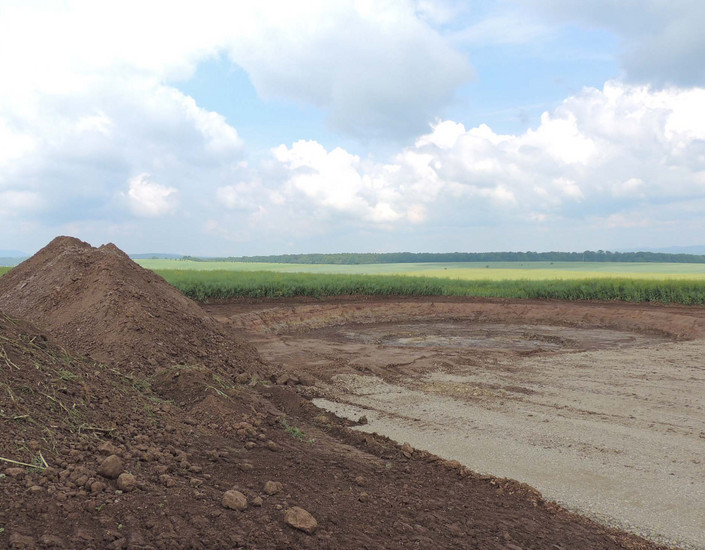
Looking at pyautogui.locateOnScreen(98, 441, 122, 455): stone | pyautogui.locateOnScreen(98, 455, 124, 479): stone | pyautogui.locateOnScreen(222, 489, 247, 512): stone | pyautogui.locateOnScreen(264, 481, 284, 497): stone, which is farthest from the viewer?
pyautogui.locateOnScreen(98, 441, 122, 455): stone

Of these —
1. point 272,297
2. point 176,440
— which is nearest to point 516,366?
point 176,440

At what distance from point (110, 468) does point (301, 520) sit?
3.98 feet

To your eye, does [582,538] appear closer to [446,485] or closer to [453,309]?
[446,485]

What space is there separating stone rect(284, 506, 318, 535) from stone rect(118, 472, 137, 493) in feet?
3.03

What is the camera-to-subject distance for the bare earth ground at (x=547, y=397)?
177 inches

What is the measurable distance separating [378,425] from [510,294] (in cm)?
1666

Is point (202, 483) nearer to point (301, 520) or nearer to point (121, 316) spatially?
point (301, 520)

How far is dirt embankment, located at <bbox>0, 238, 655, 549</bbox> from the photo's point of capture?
111 inches

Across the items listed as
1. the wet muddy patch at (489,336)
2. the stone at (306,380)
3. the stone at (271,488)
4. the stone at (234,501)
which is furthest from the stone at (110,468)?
the wet muddy patch at (489,336)

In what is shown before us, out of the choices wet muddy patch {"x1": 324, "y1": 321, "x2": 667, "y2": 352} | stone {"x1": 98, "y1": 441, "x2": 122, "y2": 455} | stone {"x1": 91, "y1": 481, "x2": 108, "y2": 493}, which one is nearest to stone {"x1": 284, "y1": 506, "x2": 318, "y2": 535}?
stone {"x1": 91, "y1": 481, "x2": 108, "y2": 493}

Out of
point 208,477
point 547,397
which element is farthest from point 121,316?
point 547,397

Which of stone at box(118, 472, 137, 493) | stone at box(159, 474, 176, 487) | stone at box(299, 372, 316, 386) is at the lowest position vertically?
stone at box(299, 372, 316, 386)

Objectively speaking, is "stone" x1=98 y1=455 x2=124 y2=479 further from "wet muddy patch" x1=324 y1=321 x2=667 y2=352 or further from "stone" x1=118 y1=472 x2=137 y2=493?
"wet muddy patch" x1=324 y1=321 x2=667 y2=352

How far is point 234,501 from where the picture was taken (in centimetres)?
310
